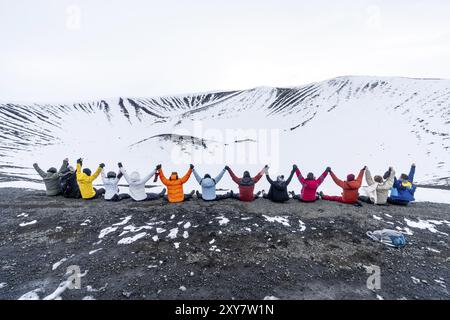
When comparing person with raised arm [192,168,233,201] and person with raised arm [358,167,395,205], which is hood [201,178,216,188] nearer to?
person with raised arm [192,168,233,201]

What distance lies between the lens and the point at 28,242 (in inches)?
222

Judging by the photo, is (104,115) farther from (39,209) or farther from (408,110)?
(408,110)

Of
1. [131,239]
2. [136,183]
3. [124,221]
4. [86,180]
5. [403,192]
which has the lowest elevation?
[131,239]

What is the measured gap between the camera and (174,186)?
8.45m

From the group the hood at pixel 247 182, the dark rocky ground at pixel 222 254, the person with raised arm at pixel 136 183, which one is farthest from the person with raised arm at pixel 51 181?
the hood at pixel 247 182

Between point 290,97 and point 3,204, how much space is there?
4979 cm

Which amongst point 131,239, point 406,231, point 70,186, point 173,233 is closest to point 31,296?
point 131,239

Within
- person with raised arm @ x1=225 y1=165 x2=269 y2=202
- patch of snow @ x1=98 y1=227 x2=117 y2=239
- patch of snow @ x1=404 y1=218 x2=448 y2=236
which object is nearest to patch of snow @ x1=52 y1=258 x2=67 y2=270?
patch of snow @ x1=98 y1=227 x2=117 y2=239

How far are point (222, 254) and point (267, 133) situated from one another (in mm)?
30720

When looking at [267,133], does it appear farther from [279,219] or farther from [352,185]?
[279,219]

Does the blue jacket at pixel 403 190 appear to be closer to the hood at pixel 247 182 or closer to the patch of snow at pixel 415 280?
the patch of snow at pixel 415 280

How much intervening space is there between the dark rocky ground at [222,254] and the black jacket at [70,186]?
118 centimetres

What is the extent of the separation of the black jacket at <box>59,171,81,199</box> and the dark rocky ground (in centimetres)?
118

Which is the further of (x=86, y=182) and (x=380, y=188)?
(x=86, y=182)
